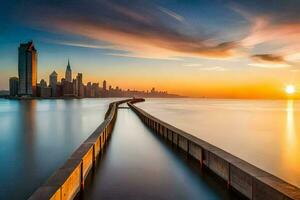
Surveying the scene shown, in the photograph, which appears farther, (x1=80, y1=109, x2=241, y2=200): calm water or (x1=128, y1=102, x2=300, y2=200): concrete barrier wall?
(x1=80, y1=109, x2=241, y2=200): calm water

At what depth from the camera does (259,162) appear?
19203 mm

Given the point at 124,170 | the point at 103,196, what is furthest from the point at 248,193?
the point at 124,170

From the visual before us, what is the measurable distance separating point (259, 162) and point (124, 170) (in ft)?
32.5

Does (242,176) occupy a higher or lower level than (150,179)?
higher

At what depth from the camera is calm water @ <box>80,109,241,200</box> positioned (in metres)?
10.8

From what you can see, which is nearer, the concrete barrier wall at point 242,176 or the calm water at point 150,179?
the concrete barrier wall at point 242,176

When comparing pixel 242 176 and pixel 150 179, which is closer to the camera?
pixel 242 176

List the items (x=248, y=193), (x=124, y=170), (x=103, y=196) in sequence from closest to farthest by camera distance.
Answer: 1. (x=248, y=193)
2. (x=103, y=196)
3. (x=124, y=170)

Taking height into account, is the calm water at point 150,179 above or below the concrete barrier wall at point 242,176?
below

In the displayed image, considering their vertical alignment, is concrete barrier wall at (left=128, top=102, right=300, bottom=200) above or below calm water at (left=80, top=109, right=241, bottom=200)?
above

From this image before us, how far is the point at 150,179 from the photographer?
12875 millimetres

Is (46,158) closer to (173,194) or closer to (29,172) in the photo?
(29,172)

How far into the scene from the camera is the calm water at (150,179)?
35.5 feet

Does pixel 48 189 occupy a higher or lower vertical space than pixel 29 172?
higher
